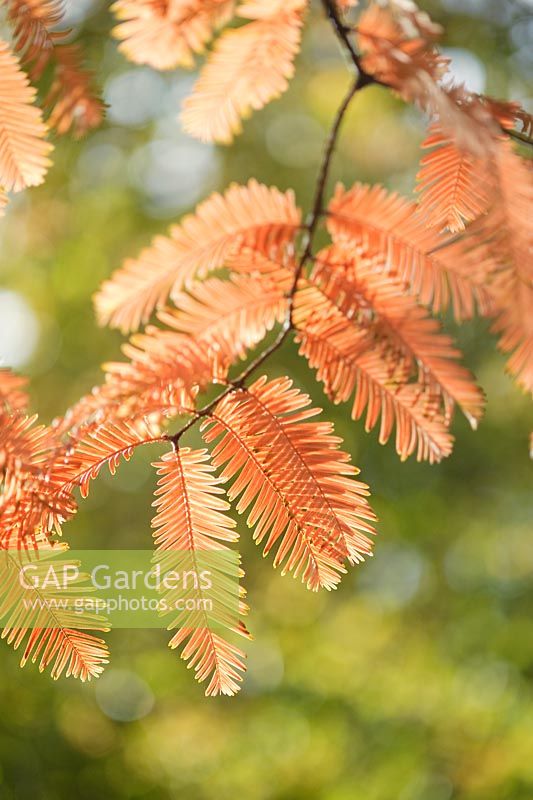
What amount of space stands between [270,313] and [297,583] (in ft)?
7.89

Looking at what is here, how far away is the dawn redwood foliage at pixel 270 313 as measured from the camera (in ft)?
1.12

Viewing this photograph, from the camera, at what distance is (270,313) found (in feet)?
1.54

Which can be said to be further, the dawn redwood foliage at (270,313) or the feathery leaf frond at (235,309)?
the feathery leaf frond at (235,309)

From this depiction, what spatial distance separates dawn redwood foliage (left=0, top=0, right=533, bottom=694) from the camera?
1.12 feet

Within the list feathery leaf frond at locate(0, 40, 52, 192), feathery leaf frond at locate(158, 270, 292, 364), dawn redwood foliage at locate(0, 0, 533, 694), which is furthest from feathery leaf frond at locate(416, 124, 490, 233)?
feathery leaf frond at locate(0, 40, 52, 192)

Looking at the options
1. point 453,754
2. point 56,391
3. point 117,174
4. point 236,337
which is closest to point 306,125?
point 117,174

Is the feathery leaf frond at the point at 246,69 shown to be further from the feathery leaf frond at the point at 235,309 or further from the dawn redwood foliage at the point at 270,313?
the feathery leaf frond at the point at 235,309

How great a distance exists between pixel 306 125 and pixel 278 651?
7.21ft

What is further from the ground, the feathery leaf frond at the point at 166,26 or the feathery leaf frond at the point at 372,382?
the feathery leaf frond at the point at 166,26

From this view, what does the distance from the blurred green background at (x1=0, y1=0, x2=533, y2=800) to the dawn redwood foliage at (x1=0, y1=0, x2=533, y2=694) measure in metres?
2.14

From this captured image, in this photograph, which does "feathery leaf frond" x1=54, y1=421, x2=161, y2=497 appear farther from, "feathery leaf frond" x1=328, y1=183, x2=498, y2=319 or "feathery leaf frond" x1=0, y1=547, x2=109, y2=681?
"feathery leaf frond" x1=328, y1=183, x2=498, y2=319

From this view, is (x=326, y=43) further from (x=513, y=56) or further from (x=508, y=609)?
(x=508, y=609)

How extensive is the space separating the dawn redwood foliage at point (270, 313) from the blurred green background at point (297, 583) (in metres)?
2.14

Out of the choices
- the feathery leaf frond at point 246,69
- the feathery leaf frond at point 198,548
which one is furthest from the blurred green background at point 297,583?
the feathery leaf frond at point 198,548
